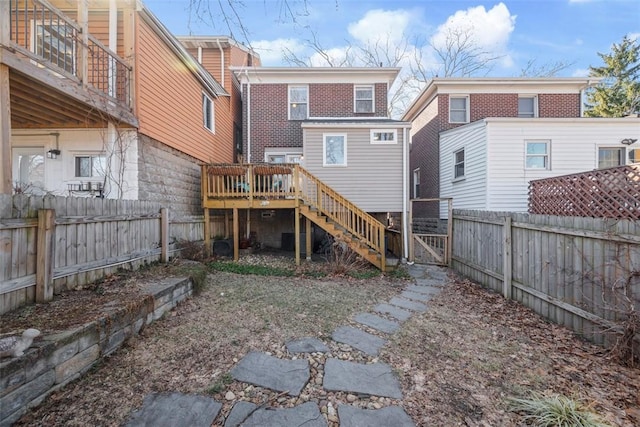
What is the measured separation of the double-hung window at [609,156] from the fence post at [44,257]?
14744 millimetres

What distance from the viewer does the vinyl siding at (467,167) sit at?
10.3 m

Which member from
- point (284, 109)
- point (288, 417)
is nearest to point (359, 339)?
point (288, 417)

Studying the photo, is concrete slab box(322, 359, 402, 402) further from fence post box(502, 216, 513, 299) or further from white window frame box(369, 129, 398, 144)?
white window frame box(369, 129, 398, 144)

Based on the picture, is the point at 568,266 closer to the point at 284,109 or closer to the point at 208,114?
the point at 208,114

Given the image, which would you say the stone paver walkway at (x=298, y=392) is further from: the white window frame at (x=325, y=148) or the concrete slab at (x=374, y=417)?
the white window frame at (x=325, y=148)

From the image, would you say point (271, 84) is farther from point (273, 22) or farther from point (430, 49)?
point (430, 49)

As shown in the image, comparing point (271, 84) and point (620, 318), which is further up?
point (271, 84)

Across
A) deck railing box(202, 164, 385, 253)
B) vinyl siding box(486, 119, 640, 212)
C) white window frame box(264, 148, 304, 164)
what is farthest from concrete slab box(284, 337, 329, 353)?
white window frame box(264, 148, 304, 164)

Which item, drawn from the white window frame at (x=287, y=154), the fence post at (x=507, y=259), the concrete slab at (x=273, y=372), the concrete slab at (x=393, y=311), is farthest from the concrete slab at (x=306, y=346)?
the white window frame at (x=287, y=154)

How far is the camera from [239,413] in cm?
229

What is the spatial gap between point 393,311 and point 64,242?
4.85m

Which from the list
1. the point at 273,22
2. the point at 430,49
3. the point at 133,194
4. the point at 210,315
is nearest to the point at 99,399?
the point at 210,315

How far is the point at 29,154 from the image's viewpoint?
6.86 m

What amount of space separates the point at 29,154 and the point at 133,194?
119 inches
